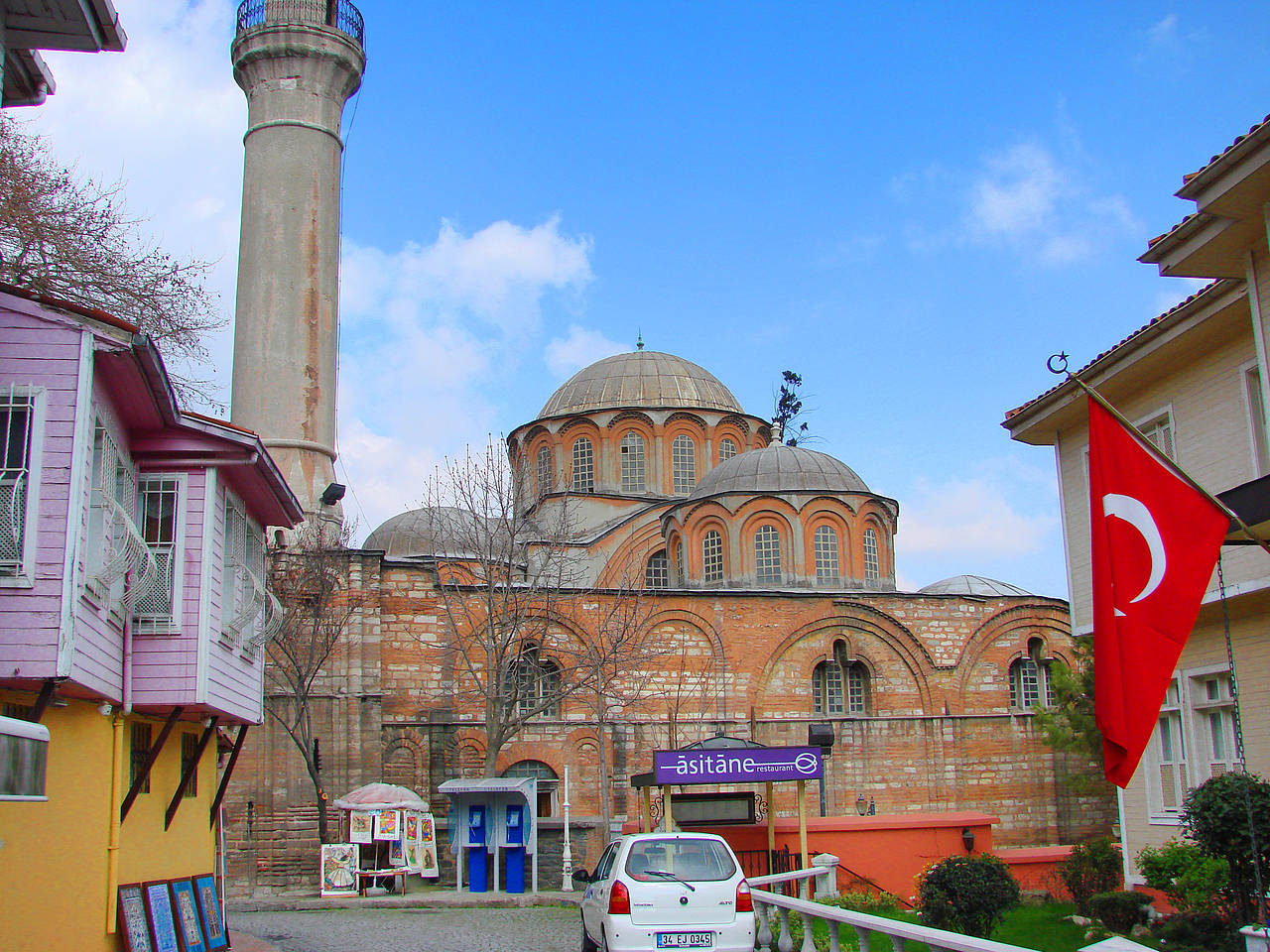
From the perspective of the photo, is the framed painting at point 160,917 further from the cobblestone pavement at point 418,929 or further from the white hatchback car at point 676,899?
the white hatchback car at point 676,899

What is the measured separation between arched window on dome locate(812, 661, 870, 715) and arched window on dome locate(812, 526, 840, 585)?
2.22 m

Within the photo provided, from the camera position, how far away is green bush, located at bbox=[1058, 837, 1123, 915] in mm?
14414

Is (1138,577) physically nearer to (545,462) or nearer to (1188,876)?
(1188,876)

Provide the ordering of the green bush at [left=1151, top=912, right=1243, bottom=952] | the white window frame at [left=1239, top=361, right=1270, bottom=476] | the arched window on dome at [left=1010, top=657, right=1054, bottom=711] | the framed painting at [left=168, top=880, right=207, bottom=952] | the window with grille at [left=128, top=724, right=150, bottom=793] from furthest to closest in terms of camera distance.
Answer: the arched window on dome at [left=1010, top=657, right=1054, bottom=711], the white window frame at [left=1239, top=361, right=1270, bottom=476], the framed painting at [left=168, top=880, right=207, bottom=952], the window with grille at [left=128, top=724, right=150, bottom=793], the green bush at [left=1151, top=912, right=1243, bottom=952]

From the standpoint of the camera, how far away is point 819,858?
14992 millimetres

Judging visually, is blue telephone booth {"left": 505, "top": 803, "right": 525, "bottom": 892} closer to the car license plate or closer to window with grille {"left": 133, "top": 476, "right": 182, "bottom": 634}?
the car license plate

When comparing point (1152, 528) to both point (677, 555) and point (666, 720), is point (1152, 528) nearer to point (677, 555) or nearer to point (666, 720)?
point (666, 720)

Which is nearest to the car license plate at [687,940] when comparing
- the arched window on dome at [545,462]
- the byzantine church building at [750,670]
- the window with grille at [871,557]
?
the byzantine church building at [750,670]

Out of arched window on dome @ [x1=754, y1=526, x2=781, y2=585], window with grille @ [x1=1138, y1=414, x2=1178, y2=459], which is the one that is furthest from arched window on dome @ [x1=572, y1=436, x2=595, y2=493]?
window with grille @ [x1=1138, y1=414, x2=1178, y2=459]

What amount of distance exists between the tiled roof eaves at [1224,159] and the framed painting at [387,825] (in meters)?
14.4

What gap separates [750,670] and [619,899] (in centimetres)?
1989

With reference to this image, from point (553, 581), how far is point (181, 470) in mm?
20259

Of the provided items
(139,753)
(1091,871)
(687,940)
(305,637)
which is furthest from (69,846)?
(305,637)

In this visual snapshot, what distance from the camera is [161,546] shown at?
31.9 ft
